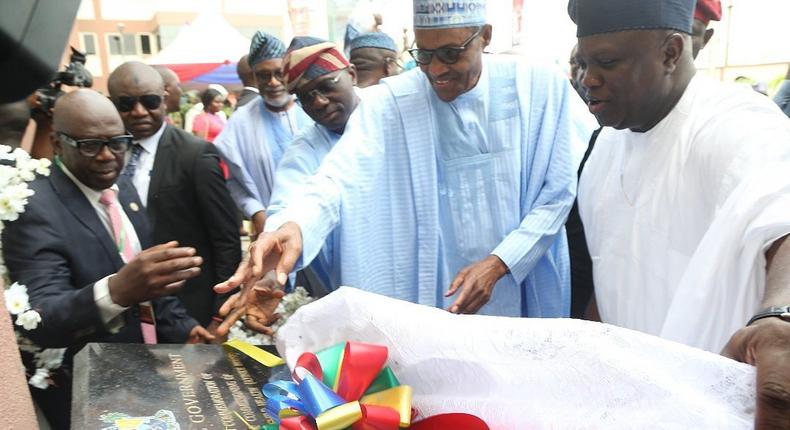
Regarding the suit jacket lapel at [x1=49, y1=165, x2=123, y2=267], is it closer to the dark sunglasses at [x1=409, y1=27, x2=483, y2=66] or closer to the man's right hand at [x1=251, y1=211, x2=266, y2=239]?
the dark sunglasses at [x1=409, y1=27, x2=483, y2=66]

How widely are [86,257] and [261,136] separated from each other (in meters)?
2.04

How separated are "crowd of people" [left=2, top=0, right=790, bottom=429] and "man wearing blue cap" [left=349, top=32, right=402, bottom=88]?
44.1 inches

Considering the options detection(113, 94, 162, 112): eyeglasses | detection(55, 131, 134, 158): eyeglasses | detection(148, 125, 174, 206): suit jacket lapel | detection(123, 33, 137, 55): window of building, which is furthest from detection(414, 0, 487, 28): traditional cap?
detection(123, 33, 137, 55): window of building

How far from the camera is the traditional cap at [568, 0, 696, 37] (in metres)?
1.57

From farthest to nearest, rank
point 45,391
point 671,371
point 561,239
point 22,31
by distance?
1. point 561,239
2. point 45,391
3. point 671,371
4. point 22,31

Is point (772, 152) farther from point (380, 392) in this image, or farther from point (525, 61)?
point (525, 61)

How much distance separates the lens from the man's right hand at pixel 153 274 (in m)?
1.80

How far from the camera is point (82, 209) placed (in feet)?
6.92

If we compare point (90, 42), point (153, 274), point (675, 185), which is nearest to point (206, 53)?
point (153, 274)

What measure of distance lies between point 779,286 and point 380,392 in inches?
27.8

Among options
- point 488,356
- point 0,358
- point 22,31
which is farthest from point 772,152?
point 0,358

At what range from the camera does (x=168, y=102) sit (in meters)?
5.28

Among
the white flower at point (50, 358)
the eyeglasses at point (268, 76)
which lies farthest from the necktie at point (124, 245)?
the eyeglasses at point (268, 76)

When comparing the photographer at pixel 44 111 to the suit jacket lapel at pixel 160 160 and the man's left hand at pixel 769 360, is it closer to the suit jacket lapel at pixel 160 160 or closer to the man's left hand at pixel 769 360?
the suit jacket lapel at pixel 160 160
